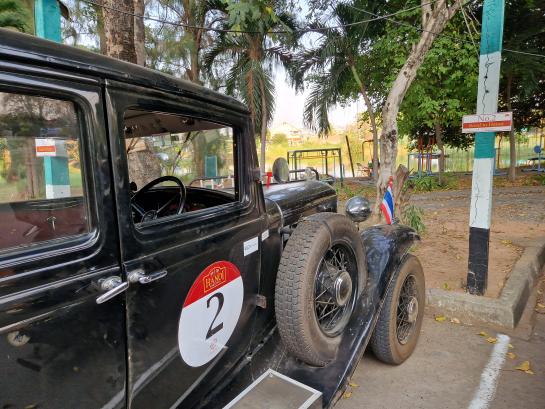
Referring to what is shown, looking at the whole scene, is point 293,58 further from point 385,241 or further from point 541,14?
point 385,241

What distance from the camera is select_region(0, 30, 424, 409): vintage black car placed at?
1152 millimetres

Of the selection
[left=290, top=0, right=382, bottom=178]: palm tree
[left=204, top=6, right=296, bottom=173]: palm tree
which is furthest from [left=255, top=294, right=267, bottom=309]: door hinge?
[left=290, top=0, right=382, bottom=178]: palm tree

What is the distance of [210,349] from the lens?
178 cm

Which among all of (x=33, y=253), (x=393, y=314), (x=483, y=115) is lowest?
(x=393, y=314)

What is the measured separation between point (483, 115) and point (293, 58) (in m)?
12.0

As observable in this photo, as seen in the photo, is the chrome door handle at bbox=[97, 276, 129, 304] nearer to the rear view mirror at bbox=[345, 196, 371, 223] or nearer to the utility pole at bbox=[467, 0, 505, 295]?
the rear view mirror at bbox=[345, 196, 371, 223]

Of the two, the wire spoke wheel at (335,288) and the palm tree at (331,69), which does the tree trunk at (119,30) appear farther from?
the palm tree at (331,69)

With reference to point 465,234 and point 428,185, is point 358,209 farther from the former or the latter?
point 428,185

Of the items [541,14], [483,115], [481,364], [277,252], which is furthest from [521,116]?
[277,252]

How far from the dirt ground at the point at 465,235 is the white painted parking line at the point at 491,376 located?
0.73m

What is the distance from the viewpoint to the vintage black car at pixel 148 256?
115cm

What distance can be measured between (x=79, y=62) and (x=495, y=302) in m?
3.90

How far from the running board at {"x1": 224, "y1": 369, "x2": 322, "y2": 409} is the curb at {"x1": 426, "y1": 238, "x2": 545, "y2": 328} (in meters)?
2.44

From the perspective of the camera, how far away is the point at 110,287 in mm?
1300
